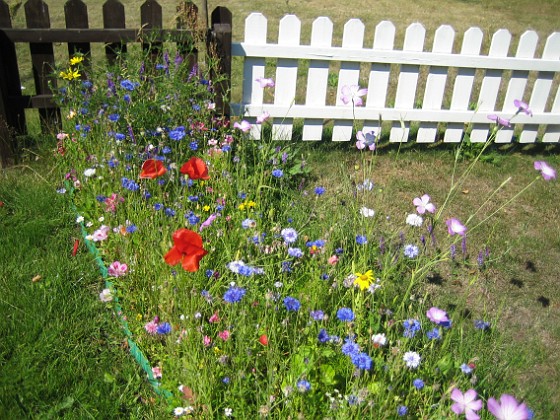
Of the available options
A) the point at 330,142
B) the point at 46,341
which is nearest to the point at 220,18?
the point at 330,142

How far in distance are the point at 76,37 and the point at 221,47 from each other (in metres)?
1.02

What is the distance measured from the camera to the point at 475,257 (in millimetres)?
3354

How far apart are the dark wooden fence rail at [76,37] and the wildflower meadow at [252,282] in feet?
0.91

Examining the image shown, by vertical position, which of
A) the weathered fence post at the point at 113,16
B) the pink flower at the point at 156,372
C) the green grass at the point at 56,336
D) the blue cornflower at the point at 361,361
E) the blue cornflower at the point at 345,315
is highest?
the weathered fence post at the point at 113,16

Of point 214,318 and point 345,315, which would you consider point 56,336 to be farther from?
point 345,315

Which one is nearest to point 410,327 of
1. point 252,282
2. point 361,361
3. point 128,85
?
point 361,361

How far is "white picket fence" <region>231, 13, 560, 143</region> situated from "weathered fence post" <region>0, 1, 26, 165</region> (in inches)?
61.9

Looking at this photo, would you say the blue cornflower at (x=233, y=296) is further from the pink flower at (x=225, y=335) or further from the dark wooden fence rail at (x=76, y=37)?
the dark wooden fence rail at (x=76, y=37)

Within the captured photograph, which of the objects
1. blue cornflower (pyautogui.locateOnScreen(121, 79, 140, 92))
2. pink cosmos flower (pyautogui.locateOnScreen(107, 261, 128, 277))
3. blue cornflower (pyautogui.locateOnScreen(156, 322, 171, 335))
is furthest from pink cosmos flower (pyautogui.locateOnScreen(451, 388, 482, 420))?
blue cornflower (pyautogui.locateOnScreen(121, 79, 140, 92))

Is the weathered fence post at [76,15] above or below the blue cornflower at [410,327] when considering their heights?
above

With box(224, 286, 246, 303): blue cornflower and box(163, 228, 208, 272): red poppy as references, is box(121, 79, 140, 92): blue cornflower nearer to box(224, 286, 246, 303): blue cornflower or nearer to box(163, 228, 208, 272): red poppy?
box(163, 228, 208, 272): red poppy

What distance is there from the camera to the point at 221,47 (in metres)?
4.08

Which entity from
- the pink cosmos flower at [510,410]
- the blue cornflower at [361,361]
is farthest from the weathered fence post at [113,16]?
the pink cosmos flower at [510,410]

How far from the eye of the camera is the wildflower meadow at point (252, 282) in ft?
6.15
